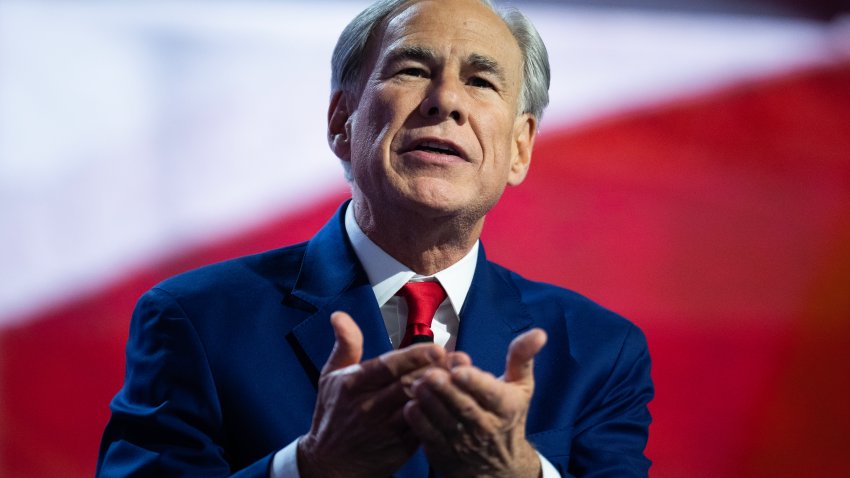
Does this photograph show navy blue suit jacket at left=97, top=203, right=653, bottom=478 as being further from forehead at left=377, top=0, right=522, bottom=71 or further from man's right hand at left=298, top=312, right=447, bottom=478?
forehead at left=377, top=0, right=522, bottom=71

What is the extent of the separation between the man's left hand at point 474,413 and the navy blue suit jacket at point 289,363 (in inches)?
9.9

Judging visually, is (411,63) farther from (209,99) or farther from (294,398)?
(209,99)

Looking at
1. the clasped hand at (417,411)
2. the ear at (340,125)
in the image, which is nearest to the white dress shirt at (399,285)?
the ear at (340,125)

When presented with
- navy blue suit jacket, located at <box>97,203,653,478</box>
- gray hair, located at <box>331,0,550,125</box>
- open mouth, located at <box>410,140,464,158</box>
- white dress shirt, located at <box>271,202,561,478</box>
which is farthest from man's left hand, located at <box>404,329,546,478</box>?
gray hair, located at <box>331,0,550,125</box>

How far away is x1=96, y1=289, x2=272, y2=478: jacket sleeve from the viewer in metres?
1.36

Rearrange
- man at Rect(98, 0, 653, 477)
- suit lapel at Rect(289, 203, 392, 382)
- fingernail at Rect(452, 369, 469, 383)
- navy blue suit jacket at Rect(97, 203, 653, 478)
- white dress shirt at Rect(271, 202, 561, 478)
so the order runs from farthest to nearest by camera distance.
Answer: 1. white dress shirt at Rect(271, 202, 561, 478)
2. suit lapel at Rect(289, 203, 392, 382)
3. navy blue suit jacket at Rect(97, 203, 653, 478)
4. man at Rect(98, 0, 653, 477)
5. fingernail at Rect(452, 369, 469, 383)

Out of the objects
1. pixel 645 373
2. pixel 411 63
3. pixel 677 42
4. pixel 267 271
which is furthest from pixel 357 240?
pixel 677 42

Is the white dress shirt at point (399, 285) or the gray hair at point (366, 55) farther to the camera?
the gray hair at point (366, 55)

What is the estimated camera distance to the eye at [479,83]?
66.5 inches

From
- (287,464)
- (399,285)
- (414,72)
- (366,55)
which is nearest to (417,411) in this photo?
(287,464)

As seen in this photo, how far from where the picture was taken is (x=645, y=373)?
176cm

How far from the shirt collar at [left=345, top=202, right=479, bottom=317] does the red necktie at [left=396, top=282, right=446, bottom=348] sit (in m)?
0.02

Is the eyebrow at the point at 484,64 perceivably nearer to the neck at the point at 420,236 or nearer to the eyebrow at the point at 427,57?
the eyebrow at the point at 427,57

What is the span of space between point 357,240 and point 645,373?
22.4 inches
